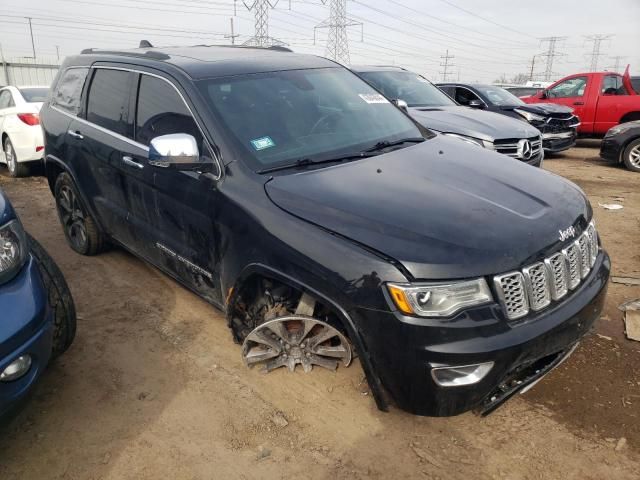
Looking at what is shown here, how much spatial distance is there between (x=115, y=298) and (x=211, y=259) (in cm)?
147

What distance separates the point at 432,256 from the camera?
2012 millimetres

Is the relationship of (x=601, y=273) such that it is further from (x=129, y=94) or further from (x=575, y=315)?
(x=129, y=94)

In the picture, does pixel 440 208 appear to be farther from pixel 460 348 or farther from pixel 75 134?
pixel 75 134

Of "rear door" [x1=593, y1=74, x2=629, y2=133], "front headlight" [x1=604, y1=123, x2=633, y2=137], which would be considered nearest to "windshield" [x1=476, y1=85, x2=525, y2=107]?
"front headlight" [x1=604, y1=123, x2=633, y2=137]

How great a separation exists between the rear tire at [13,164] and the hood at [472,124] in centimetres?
621

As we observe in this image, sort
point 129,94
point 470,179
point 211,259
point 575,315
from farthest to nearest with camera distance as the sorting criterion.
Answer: point 129,94 → point 211,259 → point 470,179 → point 575,315

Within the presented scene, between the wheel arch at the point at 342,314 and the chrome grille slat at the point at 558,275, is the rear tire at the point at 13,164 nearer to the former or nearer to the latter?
the wheel arch at the point at 342,314

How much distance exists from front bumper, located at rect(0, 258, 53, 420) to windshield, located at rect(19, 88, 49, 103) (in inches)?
272

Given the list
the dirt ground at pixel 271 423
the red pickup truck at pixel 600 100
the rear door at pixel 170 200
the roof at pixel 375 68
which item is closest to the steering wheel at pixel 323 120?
the rear door at pixel 170 200

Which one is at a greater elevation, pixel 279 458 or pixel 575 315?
pixel 575 315

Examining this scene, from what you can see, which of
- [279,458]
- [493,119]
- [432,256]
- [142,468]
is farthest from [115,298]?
[493,119]

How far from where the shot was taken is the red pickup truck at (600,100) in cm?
1062

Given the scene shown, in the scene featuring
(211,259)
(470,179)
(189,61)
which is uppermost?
(189,61)

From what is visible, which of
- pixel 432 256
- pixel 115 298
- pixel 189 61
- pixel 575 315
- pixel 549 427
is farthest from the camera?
pixel 115 298
